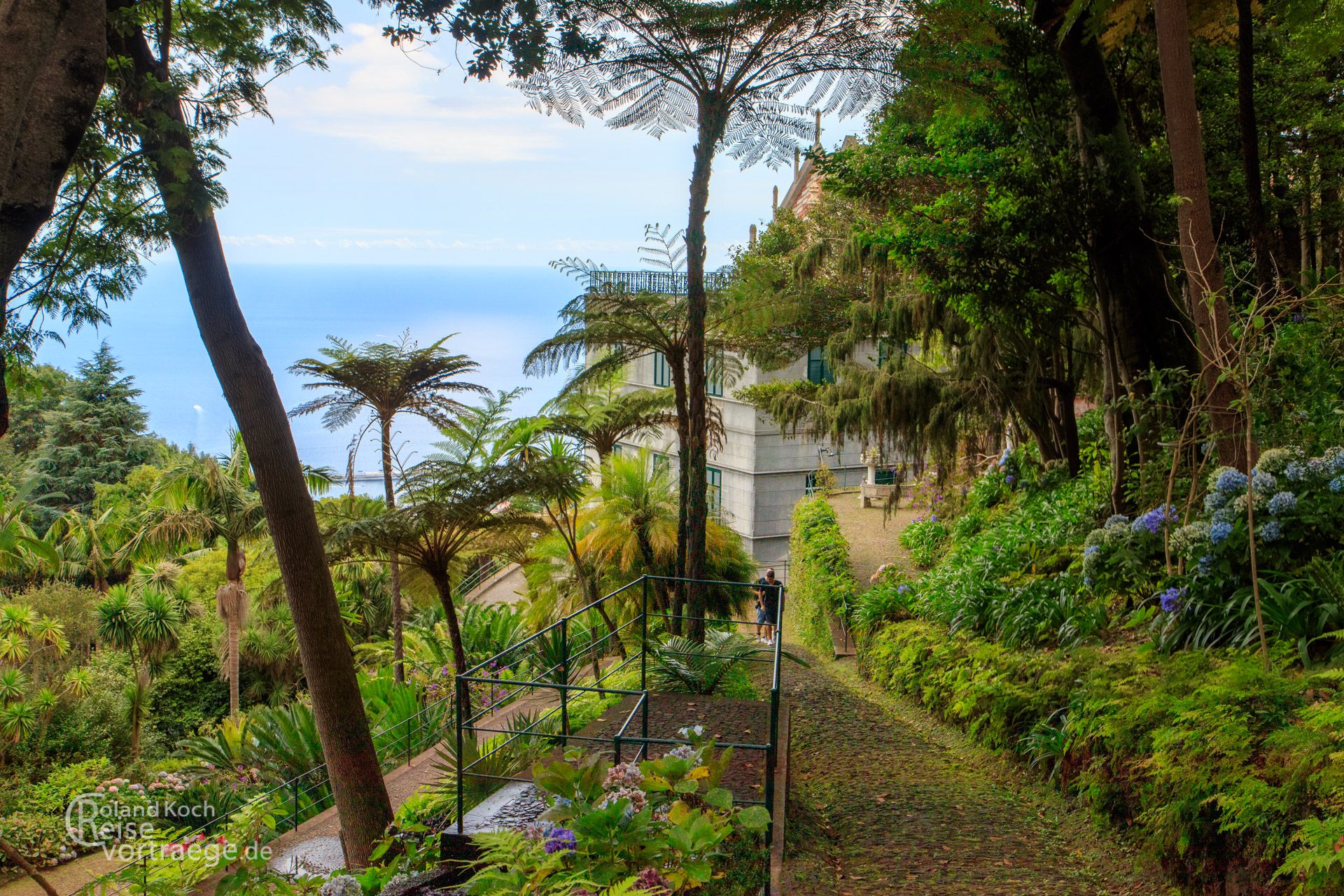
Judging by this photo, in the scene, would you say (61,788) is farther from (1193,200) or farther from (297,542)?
(1193,200)

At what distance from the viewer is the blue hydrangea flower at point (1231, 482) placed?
5.83m

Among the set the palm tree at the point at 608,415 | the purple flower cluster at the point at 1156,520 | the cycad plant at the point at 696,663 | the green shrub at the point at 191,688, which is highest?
the palm tree at the point at 608,415

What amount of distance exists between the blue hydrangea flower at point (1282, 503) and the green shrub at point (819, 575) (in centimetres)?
700

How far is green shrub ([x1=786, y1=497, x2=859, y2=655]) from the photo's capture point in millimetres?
12820

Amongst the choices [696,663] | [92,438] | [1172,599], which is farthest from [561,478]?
[92,438]

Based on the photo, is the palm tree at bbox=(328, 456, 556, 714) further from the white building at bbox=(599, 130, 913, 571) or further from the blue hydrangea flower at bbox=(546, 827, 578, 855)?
the white building at bbox=(599, 130, 913, 571)

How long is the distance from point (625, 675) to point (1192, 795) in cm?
556

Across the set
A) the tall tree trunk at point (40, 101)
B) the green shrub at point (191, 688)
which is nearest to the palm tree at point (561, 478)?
the tall tree trunk at point (40, 101)

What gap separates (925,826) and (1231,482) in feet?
9.64

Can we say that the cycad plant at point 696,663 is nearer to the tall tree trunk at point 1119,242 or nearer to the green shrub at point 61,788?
the tall tree trunk at point 1119,242

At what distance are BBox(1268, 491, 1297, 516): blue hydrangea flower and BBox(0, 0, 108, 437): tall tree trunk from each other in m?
6.49

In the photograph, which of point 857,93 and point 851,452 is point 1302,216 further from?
point 851,452

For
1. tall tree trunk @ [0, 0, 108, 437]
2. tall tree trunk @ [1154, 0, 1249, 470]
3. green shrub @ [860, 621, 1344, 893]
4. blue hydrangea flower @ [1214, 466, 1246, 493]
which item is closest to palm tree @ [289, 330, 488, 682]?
green shrub @ [860, 621, 1344, 893]

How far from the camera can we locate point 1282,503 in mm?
5559
